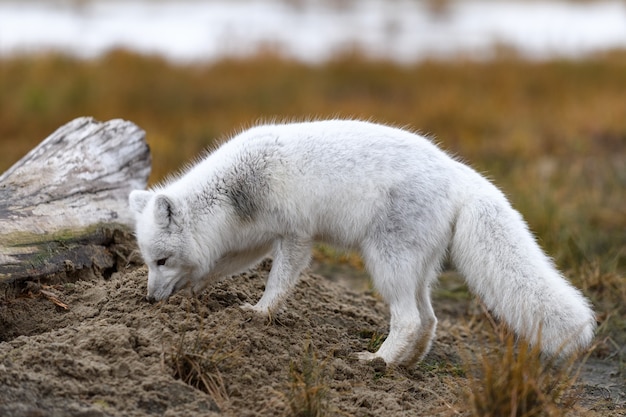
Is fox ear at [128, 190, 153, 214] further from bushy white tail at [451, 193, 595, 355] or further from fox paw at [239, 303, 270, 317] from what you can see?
bushy white tail at [451, 193, 595, 355]

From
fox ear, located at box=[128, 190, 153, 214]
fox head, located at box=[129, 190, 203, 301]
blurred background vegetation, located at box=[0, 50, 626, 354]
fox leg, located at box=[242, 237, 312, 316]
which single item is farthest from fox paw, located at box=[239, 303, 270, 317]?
blurred background vegetation, located at box=[0, 50, 626, 354]

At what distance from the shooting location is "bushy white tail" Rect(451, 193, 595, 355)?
4.27m

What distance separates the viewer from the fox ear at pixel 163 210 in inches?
188

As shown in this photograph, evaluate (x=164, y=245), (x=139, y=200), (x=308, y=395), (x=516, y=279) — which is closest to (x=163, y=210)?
(x=164, y=245)

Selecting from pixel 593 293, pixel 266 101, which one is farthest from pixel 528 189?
pixel 266 101

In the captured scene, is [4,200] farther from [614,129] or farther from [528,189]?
[614,129]

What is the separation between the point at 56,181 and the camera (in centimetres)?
569

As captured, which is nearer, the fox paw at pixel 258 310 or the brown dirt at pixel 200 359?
the brown dirt at pixel 200 359

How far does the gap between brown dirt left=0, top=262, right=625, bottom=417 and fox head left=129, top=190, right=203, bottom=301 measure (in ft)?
0.45

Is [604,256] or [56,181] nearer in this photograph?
[56,181]

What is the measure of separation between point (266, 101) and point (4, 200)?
10.1 meters

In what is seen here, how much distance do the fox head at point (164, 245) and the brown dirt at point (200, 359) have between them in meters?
0.14

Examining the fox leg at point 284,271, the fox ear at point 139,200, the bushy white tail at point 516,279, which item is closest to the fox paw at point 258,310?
the fox leg at point 284,271

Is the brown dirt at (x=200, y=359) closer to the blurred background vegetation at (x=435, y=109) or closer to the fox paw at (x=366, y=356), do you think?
the fox paw at (x=366, y=356)
